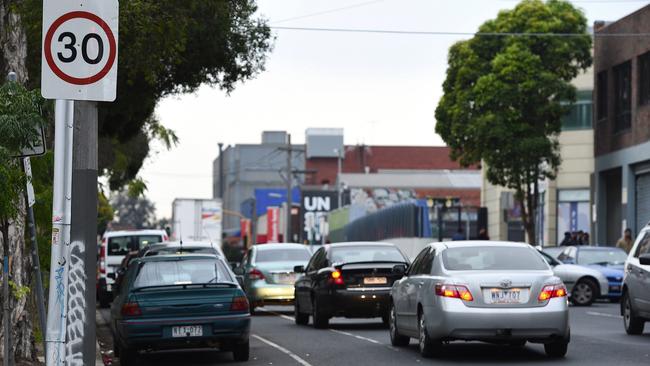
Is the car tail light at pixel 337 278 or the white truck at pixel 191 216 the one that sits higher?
the white truck at pixel 191 216

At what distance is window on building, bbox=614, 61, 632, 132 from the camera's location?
47125 mm

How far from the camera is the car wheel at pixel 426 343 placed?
1705 centimetres

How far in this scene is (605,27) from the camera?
4922 cm

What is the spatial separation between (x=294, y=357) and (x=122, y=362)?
220 centimetres

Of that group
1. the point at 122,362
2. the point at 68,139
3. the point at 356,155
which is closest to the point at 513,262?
the point at 122,362

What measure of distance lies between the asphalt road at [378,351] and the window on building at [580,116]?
42788 millimetres

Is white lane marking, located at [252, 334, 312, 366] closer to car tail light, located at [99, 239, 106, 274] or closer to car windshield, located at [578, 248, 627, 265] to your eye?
car windshield, located at [578, 248, 627, 265]

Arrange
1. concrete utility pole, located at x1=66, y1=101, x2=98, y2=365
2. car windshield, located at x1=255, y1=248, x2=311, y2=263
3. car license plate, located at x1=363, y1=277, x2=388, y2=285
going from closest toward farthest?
concrete utility pole, located at x1=66, y1=101, x2=98, y2=365, car license plate, located at x1=363, y1=277, x2=388, y2=285, car windshield, located at x1=255, y1=248, x2=311, y2=263

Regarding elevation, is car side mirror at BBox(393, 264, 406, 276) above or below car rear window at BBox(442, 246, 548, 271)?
below

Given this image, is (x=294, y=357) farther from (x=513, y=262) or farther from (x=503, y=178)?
(x=503, y=178)

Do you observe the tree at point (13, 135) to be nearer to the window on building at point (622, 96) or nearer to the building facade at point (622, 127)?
the building facade at point (622, 127)

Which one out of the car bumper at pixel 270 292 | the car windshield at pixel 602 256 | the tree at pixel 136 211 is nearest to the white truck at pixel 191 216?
the car windshield at pixel 602 256

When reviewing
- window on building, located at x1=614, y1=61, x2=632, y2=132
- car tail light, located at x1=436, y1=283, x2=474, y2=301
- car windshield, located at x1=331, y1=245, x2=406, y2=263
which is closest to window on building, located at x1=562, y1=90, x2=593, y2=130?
window on building, located at x1=614, y1=61, x2=632, y2=132

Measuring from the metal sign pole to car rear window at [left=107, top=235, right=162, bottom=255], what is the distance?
28.5 meters
